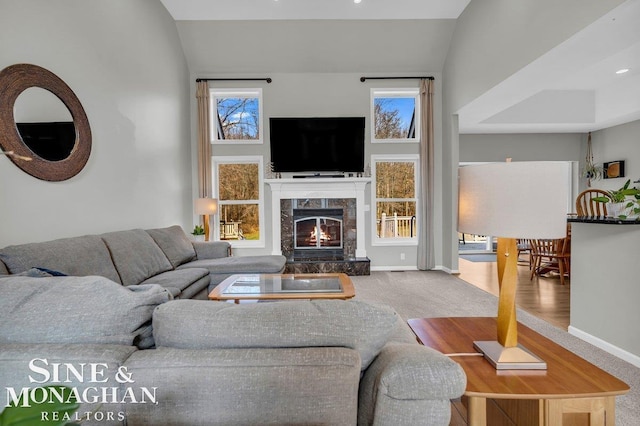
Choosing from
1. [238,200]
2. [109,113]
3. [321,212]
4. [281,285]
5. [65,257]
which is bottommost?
[281,285]

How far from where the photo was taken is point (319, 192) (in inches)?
218

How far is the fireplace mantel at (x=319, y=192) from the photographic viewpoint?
18.0 feet

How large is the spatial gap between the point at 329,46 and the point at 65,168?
423 cm

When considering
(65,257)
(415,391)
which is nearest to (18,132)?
(65,257)

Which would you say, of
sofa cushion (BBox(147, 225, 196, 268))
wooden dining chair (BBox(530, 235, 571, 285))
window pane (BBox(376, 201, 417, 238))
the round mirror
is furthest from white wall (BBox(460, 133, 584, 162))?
the round mirror

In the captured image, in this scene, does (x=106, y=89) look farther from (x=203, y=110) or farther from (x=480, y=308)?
(x=480, y=308)

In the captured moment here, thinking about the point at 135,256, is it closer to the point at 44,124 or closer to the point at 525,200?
the point at 44,124

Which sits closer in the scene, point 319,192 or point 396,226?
point 319,192

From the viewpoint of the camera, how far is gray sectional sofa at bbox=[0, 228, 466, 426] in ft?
2.65

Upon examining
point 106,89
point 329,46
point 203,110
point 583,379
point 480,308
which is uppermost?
point 329,46

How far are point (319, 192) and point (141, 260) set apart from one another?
10.2ft

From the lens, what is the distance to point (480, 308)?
3639mm

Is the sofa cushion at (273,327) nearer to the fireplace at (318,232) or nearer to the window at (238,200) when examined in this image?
the fireplace at (318,232)

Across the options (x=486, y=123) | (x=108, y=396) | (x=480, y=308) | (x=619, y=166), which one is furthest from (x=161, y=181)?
(x=619, y=166)
